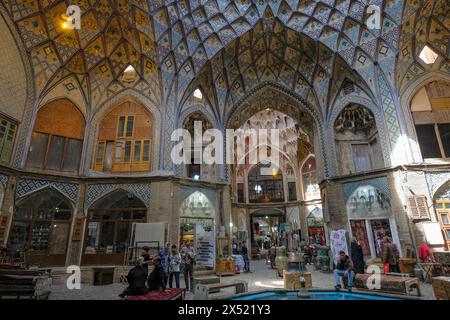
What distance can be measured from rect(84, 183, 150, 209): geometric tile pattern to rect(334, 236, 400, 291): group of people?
8633mm

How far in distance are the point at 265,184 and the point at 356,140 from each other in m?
14.1

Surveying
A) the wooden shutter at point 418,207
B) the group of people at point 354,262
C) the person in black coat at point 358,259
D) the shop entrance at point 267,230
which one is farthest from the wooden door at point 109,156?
the shop entrance at point 267,230

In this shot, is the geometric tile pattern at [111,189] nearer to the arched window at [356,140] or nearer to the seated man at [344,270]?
the seated man at [344,270]

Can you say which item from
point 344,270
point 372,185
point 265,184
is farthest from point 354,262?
point 265,184

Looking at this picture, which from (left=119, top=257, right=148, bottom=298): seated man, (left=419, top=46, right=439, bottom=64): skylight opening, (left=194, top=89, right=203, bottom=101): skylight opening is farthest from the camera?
(left=194, top=89, right=203, bottom=101): skylight opening

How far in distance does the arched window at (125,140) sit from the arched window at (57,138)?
104 cm

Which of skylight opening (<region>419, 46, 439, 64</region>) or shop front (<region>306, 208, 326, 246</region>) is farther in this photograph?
Answer: shop front (<region>306, 208, 326, 246</region>)

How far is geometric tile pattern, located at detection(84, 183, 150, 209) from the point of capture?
1283 centimetres

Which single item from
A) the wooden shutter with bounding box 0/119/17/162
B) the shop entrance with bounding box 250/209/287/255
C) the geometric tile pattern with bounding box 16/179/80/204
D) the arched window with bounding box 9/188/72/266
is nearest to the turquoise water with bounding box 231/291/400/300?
the arched window with bounding box 9/188/72/266

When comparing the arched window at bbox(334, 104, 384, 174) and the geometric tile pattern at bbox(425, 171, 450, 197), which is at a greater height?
the arched window at bbox(334, 104, 384, 174)

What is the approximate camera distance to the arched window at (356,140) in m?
14.5

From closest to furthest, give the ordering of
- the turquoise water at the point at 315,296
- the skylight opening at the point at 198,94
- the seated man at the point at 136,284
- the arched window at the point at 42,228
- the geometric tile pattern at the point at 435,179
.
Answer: the seated man at the point at 136,284 < the turquoise water at the point at 315,296 < the arched window at the point at 42,228 < the geometric tile pattern at the point at 435,179 < the skylight opening at the point at 198,94

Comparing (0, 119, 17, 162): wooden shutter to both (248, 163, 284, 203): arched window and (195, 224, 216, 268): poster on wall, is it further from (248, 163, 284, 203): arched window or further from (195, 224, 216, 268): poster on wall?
(248, 163, 284, 203): arched window
